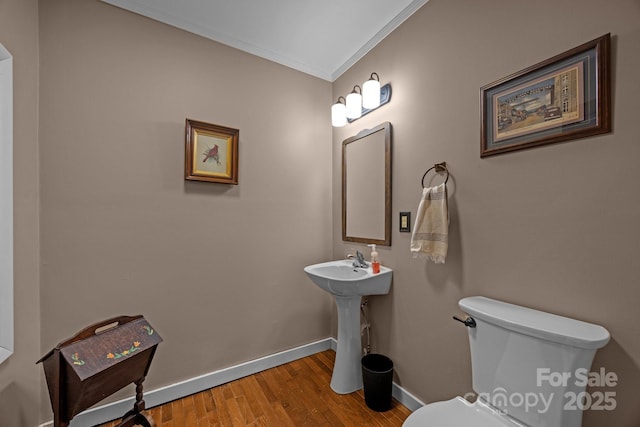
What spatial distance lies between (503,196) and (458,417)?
93 centimetres

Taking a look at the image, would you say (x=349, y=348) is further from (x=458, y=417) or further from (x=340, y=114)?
(x=340, y=114)

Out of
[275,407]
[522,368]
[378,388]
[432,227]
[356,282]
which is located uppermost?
[432,227]

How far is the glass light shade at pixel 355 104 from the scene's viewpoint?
1959mm

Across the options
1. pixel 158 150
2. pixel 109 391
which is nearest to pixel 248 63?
pixel 158 150

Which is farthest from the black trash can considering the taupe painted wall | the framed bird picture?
the framed bird picture

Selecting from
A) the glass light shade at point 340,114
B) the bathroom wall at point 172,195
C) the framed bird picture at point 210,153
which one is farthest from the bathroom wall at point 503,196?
the framed bird picture at point 210,153

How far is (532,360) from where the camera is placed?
97cm

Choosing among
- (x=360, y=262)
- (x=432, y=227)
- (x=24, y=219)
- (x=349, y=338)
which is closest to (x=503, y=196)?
(x=432, y=227)

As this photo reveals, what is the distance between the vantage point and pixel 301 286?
2275 mm

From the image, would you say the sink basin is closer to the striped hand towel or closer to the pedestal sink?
the pedestal sink

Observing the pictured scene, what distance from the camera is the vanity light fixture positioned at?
1812mm

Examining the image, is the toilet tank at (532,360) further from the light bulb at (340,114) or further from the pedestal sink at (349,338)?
the light bulb at (340,114)

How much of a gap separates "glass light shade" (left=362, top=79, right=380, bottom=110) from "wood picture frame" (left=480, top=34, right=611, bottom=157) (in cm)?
67

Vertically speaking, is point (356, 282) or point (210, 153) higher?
point (210, 153)
